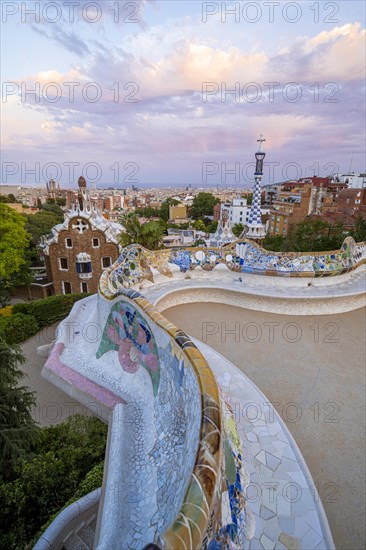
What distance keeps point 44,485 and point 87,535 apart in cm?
118

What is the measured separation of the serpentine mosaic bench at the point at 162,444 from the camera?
2.05 meters

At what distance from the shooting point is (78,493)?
198 inches

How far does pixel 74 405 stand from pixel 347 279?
9308 mm

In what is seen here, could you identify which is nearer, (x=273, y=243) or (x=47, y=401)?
(x=47, y=401)

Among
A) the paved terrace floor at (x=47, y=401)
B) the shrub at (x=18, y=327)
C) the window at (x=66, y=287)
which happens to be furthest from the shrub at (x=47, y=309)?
the window at (x=66, y=287)

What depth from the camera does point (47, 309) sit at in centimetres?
1438

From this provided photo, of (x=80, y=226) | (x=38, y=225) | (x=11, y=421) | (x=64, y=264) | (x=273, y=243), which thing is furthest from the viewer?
(x=38, y=225)

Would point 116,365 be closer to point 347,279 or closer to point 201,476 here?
point 201,476

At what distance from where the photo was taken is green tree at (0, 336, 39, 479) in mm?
5777

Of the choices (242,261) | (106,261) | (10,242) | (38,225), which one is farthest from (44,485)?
(38,225)

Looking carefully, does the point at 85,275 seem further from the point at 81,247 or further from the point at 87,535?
the point at 87,535

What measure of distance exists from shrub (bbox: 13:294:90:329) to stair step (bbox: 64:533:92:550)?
11051 millimetres

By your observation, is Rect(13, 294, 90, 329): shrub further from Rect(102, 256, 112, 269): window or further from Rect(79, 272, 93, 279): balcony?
Rect(102, 256, 112, 269): window

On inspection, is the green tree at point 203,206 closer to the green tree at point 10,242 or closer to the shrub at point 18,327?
the green tree at point 10,242
